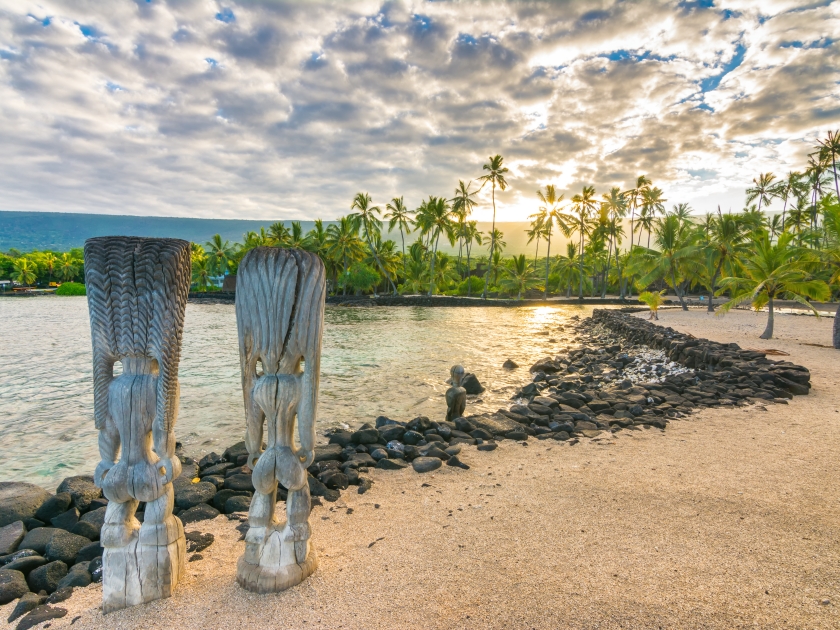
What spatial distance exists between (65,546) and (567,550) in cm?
403

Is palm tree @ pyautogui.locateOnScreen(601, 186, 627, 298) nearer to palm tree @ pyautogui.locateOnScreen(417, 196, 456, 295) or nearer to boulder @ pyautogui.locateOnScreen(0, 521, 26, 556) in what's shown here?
palm tree @ pyautogui.locateOnScreen(417, 196, 456, 295)

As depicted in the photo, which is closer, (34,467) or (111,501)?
(111,501)

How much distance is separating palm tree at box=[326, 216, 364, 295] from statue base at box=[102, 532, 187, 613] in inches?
1695

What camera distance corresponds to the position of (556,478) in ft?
15.8

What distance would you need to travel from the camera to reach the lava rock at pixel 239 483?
4777mm

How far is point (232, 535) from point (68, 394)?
950 cm

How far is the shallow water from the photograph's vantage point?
7395 mm

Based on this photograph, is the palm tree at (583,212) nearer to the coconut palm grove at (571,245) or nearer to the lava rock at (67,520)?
the coconut palm grove at (571,245)

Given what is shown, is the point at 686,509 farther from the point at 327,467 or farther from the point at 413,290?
the point at 413,290

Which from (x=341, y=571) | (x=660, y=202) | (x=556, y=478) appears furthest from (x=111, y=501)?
(x=660, y=202)

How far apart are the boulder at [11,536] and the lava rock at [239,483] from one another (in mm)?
1572

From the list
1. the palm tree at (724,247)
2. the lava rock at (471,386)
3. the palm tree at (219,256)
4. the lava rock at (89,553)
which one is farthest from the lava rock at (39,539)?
the palm tree at (219,256)

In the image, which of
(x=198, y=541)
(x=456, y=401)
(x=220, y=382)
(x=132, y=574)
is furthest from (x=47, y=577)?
(x=220, y=382)

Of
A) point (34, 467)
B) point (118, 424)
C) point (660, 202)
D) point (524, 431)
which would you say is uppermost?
point (660, 202)
